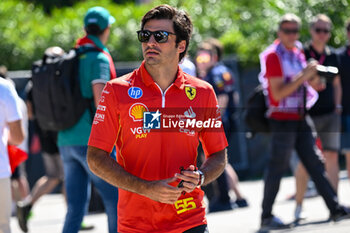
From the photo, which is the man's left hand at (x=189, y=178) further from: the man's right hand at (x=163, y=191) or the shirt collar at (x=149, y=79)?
the shirt collar at (x=149, y=79)

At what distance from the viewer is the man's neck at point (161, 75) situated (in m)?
4.07

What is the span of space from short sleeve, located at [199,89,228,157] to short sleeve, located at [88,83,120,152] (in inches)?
19.9

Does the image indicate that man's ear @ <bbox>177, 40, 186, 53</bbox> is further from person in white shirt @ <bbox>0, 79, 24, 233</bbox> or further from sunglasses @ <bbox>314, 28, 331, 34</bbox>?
sunglasses @ <bbox>314, 28, 331, 34</bbox>

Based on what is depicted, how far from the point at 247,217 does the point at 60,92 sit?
3539 millimetres

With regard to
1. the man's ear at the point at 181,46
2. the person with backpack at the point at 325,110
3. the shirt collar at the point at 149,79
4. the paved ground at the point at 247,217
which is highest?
the man's ear at the point at 181,46

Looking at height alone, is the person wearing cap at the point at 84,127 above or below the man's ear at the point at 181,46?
below

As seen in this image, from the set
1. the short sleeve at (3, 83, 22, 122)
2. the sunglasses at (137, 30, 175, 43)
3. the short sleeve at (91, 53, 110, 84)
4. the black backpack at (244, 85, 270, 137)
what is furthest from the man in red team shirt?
the black backpack at (244, 85, 270, 137)

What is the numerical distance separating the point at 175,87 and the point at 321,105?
15.5ft

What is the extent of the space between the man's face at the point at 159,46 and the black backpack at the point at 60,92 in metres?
1.97

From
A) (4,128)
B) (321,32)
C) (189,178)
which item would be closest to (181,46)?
(189,178)

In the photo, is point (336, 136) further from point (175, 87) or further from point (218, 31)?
point (218, 31)

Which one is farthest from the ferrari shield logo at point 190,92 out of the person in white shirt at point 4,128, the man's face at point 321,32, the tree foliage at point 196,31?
the tree foliage at point 196,31

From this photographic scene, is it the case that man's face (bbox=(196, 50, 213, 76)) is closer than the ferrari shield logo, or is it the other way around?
the ferrari shield logo

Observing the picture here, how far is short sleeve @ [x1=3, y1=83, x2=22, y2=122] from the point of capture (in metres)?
5.27
